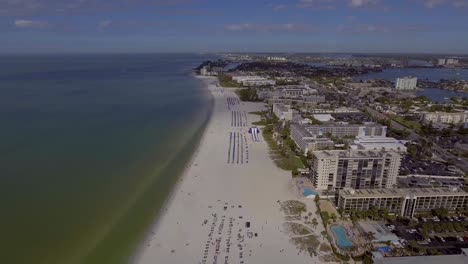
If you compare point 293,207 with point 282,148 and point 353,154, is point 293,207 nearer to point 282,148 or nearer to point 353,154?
point 353,154

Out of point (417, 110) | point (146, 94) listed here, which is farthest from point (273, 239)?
point (146, 94)

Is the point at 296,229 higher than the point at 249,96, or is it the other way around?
the point at 249,96

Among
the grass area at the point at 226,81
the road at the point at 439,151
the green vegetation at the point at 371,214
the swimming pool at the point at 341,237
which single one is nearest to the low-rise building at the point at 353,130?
the road at the point at 439,151

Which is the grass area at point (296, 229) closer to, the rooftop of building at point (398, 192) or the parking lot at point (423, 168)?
the rooftop of building at point (398, 192)

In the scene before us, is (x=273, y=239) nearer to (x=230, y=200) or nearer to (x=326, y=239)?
(x=326, y=239)

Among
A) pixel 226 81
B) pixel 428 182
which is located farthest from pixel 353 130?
pixel 226 81

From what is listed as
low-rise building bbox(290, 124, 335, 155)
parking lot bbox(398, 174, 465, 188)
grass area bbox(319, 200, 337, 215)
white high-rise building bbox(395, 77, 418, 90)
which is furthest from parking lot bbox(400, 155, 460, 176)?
white high-rise building bbox(395, 77, 418, 90)
